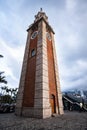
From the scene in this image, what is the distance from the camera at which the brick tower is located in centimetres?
1331

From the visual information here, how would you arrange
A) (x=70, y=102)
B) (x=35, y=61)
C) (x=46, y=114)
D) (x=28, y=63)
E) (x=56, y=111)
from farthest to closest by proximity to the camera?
(x=70, y=102), (x=28, y=63), (x=35, y=61), (x=56, y=111), (x=46, y=114)

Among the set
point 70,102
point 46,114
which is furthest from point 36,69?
point 70,102

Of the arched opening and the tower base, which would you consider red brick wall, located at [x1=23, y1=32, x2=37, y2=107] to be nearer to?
the tower base

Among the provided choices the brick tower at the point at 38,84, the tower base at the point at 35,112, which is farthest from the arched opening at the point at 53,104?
the tower base at the point at 35,112

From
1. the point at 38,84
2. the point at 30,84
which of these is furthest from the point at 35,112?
the point at 30,84

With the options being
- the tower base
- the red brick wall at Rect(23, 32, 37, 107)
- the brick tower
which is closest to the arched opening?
the brick tower

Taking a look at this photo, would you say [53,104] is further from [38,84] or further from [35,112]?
[38,84]

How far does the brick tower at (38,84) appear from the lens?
13.3m

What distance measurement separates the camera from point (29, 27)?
2188 cm

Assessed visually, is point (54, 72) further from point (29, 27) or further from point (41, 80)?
point (29, 27)

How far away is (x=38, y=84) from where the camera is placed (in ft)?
46.2

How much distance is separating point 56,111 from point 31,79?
557cm

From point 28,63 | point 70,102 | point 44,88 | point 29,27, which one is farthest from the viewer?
point 70,102

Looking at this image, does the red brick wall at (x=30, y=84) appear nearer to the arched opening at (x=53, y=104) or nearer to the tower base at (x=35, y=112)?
the tower base at (x=35, y=112)
